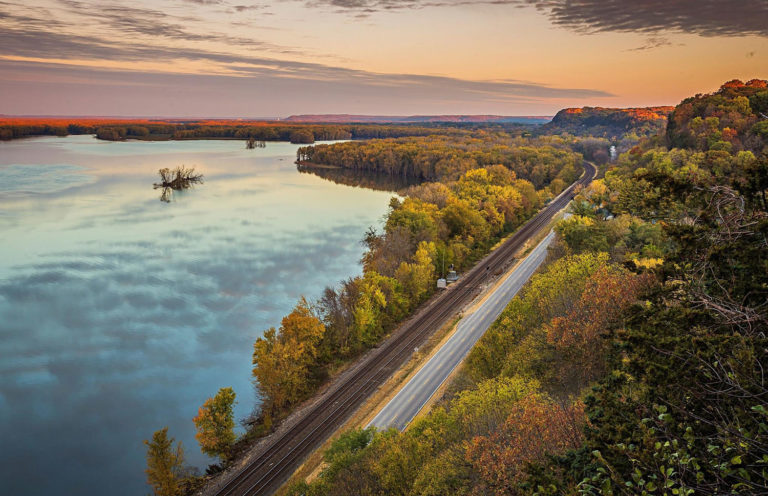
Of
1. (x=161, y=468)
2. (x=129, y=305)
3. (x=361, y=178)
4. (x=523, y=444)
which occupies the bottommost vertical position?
(x=161, y=468)

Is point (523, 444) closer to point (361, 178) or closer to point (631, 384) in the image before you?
point (631, 384)

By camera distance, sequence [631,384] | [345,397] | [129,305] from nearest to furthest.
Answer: [631,384]
[345,397]
[129,305]

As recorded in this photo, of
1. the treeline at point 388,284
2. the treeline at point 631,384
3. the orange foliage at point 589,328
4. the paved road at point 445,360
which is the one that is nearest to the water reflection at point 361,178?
the treeline at point 388,284

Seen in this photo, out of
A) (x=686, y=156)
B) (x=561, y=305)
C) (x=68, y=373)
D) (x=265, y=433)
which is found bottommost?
(x=265, y=433)

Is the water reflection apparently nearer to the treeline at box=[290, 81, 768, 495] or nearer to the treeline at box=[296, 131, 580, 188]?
the treeline at box=[296, 131, 580, 188]

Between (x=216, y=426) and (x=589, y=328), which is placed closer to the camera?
(x=589, y=328)

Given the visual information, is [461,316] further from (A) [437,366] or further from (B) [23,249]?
(B) [23,249]

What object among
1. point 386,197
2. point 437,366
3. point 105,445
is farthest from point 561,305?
point 386,197

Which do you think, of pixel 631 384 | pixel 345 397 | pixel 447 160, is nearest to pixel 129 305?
pixel 345 397
